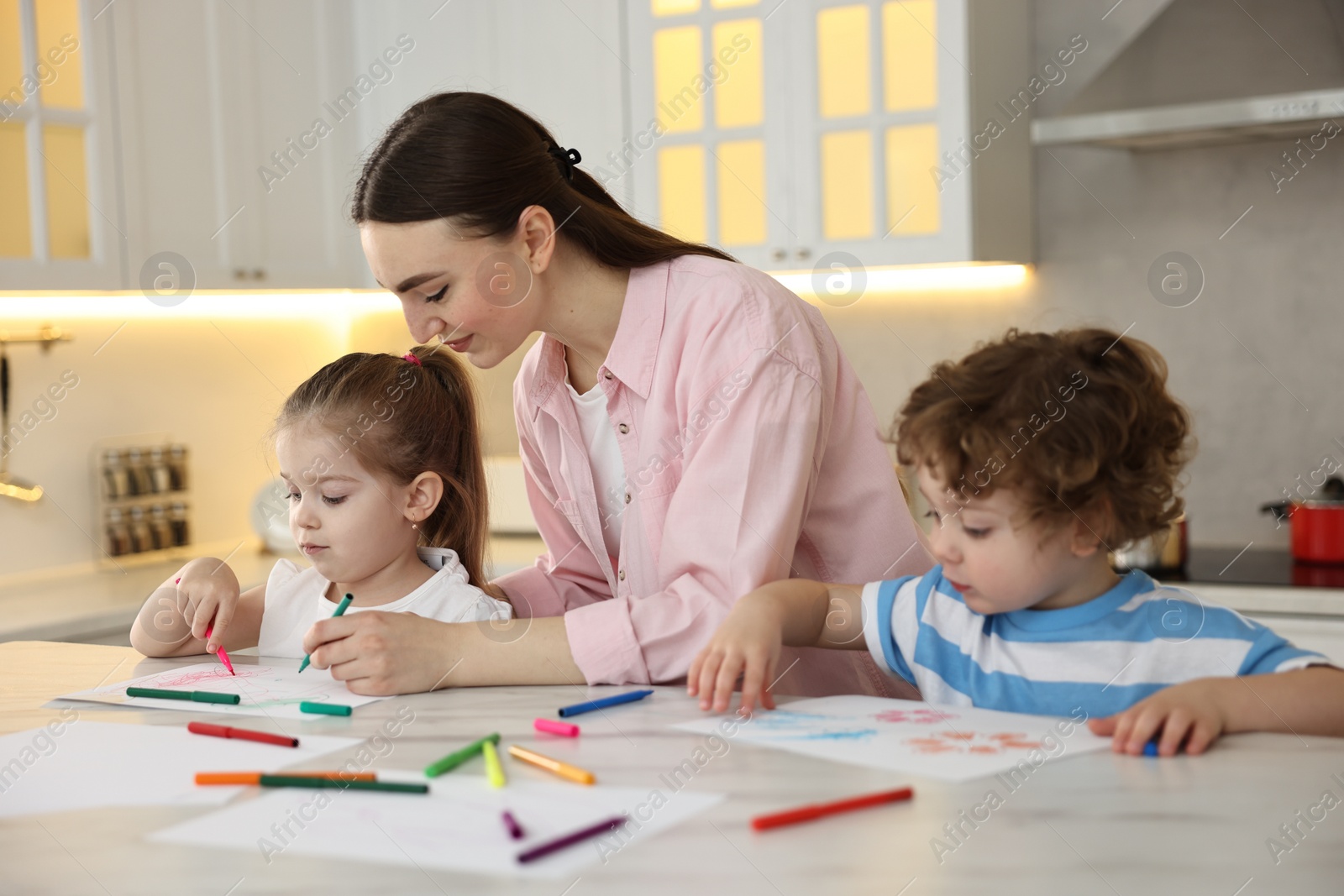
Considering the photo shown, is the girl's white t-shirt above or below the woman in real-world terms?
below

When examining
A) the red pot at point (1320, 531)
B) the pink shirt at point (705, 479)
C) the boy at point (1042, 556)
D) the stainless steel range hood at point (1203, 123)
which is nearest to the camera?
the boy at point (1042, 556)

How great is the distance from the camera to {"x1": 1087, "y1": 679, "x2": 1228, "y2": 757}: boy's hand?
85 cm

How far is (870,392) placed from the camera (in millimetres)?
3002

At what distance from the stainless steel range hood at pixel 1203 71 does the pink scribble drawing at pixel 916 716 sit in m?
1.67

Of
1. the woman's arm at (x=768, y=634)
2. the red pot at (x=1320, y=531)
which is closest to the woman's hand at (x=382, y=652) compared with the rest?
the woman's arm at (x=768, y=634)

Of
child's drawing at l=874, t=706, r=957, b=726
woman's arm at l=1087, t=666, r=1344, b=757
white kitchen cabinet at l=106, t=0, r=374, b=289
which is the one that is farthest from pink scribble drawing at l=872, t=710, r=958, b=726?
white kitchen cabinet at l=106, t=0, r=374, b=289

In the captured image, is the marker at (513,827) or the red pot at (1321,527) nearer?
the marker at (513,827)

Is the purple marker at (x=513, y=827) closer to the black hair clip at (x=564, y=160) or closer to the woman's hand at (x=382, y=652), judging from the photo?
the woman's hand at (x=382, y=652)

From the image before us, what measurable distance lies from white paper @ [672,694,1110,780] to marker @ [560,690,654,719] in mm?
81

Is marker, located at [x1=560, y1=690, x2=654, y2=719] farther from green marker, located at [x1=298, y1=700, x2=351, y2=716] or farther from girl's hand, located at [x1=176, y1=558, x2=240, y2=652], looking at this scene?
girl's hand, located at [x1=176, y1=558, x2=240, y2=652]

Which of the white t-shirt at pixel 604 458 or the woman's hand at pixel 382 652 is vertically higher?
the white t-shirt at pixel 604 458

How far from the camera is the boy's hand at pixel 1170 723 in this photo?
0.85 metres

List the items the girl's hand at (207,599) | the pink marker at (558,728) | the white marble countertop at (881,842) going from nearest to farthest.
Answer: the white marble countertop at (881,842), the pink marker at (558,728), the girl's hand at (207,599)

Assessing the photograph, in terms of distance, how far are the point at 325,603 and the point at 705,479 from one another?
0.51m
